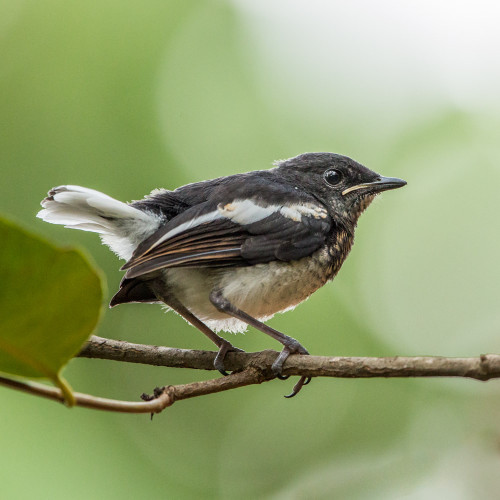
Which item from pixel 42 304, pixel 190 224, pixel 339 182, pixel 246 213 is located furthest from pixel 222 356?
pixel 42 304

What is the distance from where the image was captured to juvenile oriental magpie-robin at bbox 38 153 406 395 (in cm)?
338

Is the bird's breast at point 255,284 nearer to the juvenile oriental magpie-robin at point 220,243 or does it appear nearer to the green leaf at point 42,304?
the juvenile oriental magpie-robin at point 220,243

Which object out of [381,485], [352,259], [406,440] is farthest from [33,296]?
[352,259]

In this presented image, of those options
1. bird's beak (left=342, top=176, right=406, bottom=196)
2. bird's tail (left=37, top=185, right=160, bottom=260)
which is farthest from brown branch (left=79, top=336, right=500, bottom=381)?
bird's beak (left=342, top=176, right=406, bottom=196)

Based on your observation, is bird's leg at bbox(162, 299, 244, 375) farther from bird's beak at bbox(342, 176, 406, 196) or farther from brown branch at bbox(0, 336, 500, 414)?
bird's beak at bbox(342, 176, 406, 196)

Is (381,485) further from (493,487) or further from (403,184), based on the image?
(403,184)

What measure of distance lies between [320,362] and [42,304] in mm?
1172

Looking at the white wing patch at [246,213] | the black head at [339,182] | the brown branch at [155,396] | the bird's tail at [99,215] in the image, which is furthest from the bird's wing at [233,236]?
the brown branch at [155,396]

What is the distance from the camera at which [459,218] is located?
317 inches

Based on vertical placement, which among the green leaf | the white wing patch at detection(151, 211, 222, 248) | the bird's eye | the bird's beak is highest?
the green leaf

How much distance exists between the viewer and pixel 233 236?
3.61 metres

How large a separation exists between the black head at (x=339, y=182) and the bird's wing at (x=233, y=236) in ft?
0.94

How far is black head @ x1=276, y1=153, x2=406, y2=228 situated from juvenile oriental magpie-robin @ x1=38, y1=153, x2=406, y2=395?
0.11m

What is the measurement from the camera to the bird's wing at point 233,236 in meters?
3.35
